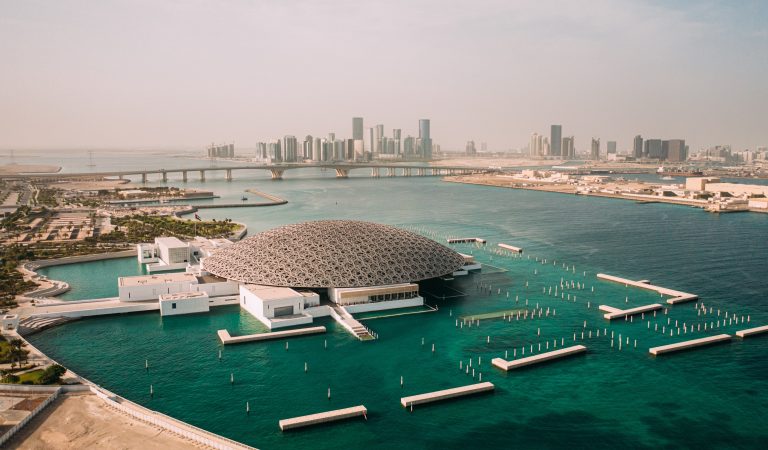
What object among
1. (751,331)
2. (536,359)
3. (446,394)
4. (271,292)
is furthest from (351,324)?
(751,331)

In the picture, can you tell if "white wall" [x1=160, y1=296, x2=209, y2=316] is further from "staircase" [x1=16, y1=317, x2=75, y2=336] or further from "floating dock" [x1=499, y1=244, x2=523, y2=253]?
"floating dock" [x1=499, y1=244, x2=523, y2=253]

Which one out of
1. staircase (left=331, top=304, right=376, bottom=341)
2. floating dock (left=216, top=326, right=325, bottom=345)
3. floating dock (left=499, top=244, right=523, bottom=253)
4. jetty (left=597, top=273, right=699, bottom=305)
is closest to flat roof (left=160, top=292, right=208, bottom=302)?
floating dock (left=216, top=326, right=325, bottom=345)

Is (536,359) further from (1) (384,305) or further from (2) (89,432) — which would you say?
(2) (89,432)

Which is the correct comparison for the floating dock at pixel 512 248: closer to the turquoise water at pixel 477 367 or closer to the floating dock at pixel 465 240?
the floating dock at pixel 465 240

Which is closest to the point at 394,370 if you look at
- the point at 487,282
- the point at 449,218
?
the point at 487,282

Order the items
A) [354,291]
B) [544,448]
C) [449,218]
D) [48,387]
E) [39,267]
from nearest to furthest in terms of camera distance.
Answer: [544,448] < [48,387] < [354,291] < [39,267] < [449,218]

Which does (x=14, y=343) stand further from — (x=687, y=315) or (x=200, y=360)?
(x=687, y=315)
